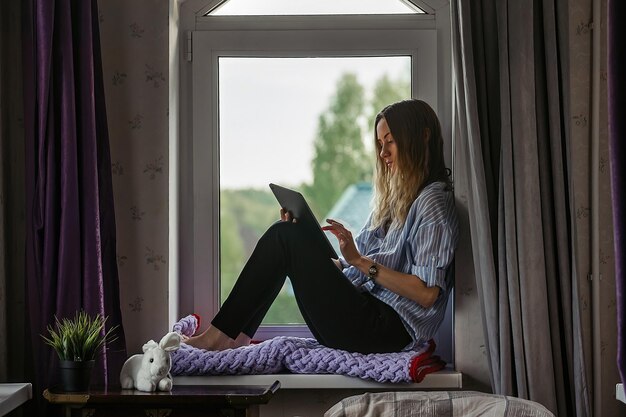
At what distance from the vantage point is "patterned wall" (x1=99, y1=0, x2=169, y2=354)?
2.90 meters

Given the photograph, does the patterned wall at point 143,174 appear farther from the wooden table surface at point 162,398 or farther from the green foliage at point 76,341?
the wooden table surface at point 162,398

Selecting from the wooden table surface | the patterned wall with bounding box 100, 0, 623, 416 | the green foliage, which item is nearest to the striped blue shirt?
the patterned wall with bounding box 100, 0, 623, 416

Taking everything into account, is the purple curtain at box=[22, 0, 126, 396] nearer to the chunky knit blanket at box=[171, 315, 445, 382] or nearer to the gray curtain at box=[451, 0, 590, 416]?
the chunky knit blanket at box=[171, 315, 445, 382]

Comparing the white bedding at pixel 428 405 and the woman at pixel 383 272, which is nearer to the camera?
the white bedding at pixel 428 405

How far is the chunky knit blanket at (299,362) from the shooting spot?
2.71m

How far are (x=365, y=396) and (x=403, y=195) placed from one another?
0.80 m

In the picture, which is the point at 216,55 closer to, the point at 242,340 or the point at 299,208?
the point at 299,208

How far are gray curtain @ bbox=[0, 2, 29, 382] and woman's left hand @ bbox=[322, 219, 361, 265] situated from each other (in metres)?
1.01

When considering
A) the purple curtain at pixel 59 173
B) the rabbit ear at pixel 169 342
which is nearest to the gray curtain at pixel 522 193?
the rabbit ear at pixel 169 342

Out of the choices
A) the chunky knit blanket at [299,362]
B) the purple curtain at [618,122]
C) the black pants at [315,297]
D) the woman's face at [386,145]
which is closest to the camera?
the purple curtain at [618,122]

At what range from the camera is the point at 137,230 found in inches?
114

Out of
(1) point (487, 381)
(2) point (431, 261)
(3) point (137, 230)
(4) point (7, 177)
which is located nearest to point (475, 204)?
(2) point (431, 261)

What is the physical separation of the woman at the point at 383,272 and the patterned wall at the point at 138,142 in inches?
10.8

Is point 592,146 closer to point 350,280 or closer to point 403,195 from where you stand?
point 403,195
